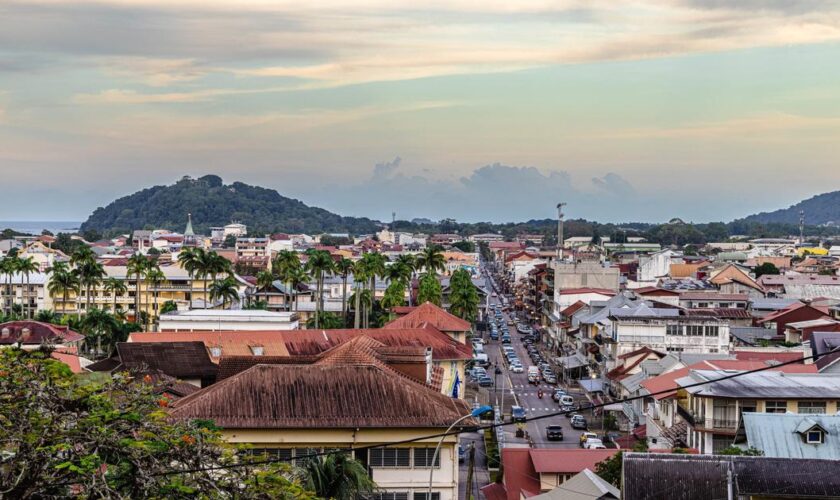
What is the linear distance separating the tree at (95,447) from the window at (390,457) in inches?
522

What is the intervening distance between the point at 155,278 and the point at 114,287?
23.4ft

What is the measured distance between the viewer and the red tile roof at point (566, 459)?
40750mm

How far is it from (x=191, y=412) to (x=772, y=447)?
57.8ft

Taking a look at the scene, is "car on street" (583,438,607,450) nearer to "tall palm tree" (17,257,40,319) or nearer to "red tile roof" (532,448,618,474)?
"red tile roof" (532,448,618,474)

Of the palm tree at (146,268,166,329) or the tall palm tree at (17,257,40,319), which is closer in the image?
the palm tree at (146,268,166,329)

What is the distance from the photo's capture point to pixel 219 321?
70375mm

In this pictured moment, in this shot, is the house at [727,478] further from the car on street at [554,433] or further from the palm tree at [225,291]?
the palm tree at [225,291]

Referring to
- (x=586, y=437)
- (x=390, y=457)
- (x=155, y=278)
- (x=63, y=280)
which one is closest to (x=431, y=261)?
(x=155, y=278)

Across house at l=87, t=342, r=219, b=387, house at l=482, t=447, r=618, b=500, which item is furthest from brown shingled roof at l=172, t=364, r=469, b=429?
house at l=87, t=342, r=219, b=387

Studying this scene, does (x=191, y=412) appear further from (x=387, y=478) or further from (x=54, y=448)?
(x=54, y=448)

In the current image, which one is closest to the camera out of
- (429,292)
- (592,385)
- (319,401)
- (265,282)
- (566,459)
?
(319,401)

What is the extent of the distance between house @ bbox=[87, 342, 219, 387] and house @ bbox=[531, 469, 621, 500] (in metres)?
17.5

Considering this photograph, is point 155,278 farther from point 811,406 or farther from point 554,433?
point 811,406

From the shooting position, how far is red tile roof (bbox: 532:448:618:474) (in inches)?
1604
